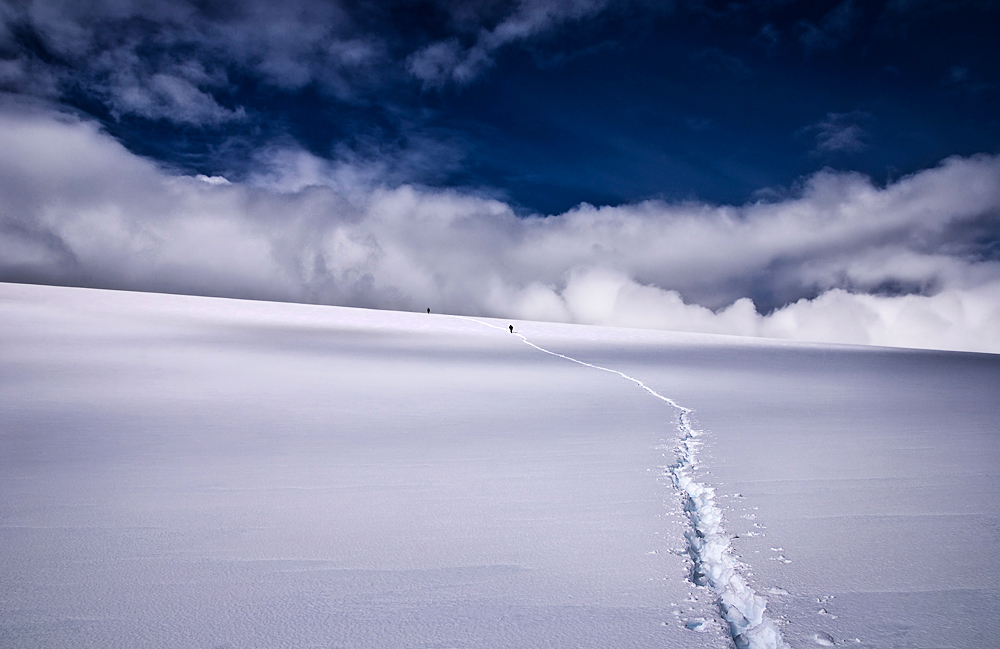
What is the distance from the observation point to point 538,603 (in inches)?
111

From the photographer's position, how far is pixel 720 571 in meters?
3.24

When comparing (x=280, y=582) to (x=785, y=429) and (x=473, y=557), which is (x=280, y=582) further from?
(x=785, y=429)

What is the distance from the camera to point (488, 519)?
4.03 m

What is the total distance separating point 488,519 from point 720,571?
1.54 m

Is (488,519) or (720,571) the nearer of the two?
(720,571)

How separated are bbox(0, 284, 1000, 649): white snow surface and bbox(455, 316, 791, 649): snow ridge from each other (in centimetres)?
2

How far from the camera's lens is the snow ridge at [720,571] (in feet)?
8.55

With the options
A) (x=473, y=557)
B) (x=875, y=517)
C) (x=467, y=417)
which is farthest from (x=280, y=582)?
(x=467, y=417)

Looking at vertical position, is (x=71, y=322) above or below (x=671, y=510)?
above

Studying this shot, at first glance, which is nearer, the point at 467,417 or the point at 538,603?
the point at 538,603

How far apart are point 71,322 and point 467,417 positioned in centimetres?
2224

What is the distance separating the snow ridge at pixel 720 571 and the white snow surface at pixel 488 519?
0.02 m

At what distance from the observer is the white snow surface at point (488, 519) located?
8.75 feet

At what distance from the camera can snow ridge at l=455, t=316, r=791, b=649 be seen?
2605 millimetres
